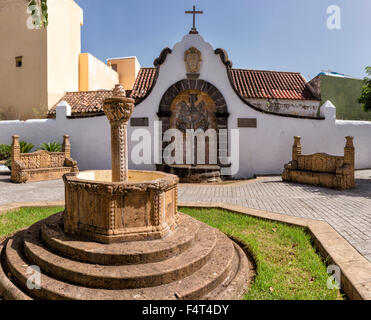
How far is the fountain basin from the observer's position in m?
3.02

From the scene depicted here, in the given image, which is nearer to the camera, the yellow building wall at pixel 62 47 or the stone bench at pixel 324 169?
the stone bench at pixel 324 169

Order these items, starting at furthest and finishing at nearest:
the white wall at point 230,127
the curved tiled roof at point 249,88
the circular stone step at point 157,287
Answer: the curved tiled roof at point 249,88 → the white wall at point 230,127 → the circular stone step at point 157,287

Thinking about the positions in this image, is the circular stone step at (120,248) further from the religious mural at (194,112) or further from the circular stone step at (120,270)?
the religious mural at (194,112)

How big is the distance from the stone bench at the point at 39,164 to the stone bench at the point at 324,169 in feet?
27.7

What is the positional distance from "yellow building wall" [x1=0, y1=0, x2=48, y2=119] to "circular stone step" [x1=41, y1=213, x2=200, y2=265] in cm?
1459

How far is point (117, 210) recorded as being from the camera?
3049 millimetres

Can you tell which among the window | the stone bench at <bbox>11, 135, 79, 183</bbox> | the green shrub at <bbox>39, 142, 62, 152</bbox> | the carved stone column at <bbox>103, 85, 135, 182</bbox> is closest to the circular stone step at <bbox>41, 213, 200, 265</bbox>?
the carved stone column at <bbox>103, 85, 135, 182</bbox>

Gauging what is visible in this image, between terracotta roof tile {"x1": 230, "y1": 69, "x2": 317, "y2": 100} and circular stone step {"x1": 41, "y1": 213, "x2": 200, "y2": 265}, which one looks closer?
circular stone step {"x1": 41, "y1": 213, "x2": 200, "y2": 265}

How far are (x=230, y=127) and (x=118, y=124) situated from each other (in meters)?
7.68

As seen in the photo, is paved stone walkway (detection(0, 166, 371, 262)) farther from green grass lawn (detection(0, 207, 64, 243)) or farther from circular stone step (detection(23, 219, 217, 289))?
circular stone step (detection(23, 219, 217, 289))

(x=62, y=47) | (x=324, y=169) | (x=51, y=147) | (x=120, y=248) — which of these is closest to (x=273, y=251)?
(x=120, y=248)

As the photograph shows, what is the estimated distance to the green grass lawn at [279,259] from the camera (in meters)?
2.59
